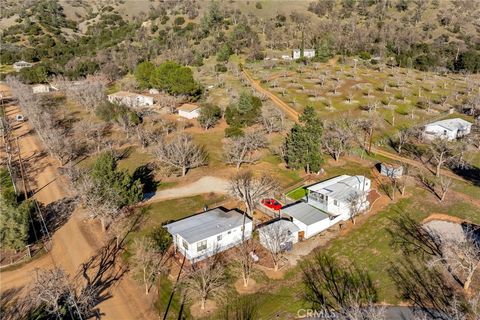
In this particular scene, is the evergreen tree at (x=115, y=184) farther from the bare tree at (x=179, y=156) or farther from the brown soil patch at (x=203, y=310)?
the brown soil patch at (x=203, y=310)

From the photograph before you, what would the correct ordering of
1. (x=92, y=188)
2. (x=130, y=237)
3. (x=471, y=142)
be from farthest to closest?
1. (x=471, y=142)
2. (x=92, y=188)
3. (x=130, y=237)

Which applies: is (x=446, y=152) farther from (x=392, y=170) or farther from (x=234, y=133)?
(x=234, y=133)

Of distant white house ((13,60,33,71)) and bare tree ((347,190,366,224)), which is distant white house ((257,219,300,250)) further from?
distant white house ((13,60,33,71))

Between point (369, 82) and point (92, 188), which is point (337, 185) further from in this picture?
point (369, 82)

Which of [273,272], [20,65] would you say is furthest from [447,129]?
[20,65]

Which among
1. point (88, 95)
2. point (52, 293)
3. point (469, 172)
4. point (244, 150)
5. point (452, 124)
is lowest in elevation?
point (469, 172)

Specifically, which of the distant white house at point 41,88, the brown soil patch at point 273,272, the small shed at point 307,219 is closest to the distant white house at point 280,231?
the small shed at point 307,219

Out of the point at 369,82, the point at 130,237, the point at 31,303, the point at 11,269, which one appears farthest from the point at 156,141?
the point at 369,82
